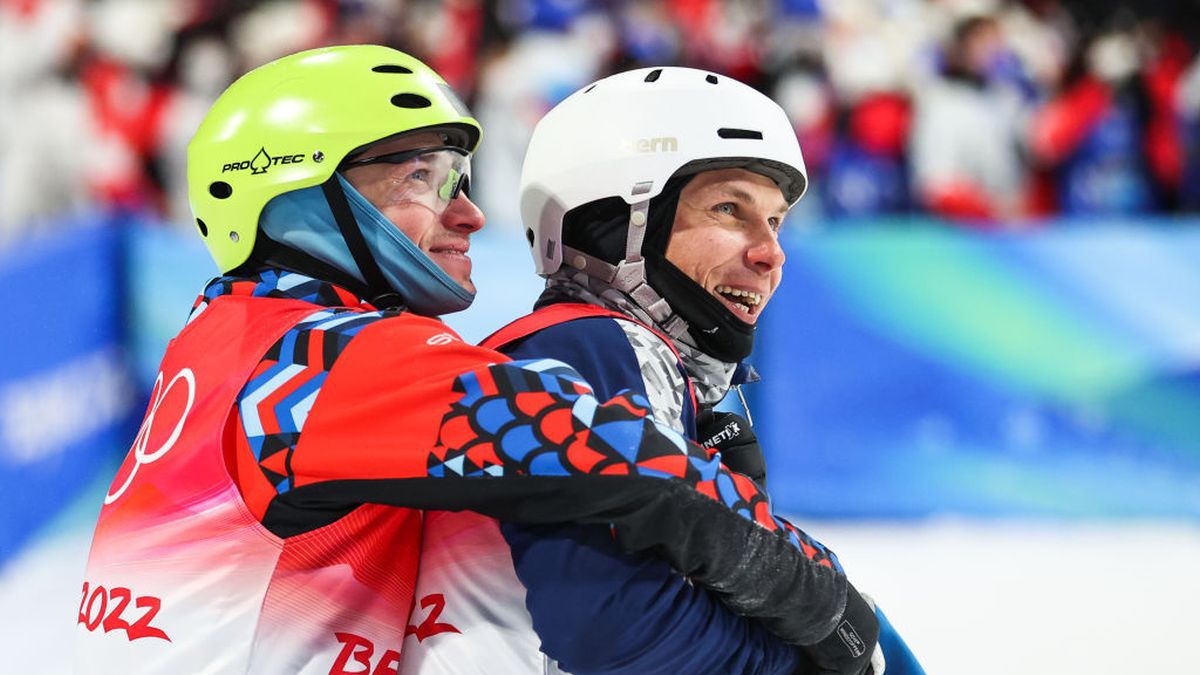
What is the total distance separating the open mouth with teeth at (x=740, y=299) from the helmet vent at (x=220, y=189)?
1.04 meters

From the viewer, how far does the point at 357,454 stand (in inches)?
83.9

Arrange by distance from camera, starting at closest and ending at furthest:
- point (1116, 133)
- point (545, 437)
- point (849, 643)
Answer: point (545, 437), point (849, 643), point (1116, 133)

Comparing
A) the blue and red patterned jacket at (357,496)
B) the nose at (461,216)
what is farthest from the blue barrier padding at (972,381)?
the blue and red patterned jacket at (357,496)

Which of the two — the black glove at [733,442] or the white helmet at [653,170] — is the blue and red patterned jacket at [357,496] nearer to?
the black glove at [733,442]

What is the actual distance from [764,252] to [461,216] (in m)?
0.66

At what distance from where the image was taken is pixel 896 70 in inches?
322

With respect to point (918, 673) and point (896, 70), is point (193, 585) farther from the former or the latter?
point (896, 70)

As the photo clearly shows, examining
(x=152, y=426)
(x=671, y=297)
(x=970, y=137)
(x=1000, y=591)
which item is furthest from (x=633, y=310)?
(x=970, y=137)

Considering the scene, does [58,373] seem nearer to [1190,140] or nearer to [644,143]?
[644,143]

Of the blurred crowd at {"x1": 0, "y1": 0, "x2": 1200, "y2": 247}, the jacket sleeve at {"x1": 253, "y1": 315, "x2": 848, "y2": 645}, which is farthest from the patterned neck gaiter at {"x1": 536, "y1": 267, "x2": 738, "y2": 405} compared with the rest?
the blurred crowd at {"x1": 0, "y1": 0, "x2": 1200, "y2": 247}

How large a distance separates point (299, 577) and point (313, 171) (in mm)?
811

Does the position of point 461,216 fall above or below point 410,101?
below

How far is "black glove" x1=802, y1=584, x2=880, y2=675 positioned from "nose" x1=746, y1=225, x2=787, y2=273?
2.55 feet

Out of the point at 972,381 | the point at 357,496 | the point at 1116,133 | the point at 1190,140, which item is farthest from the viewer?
the point at 1116,133
